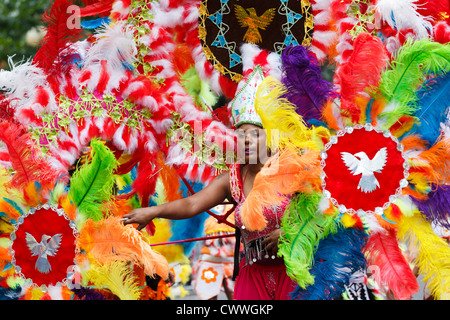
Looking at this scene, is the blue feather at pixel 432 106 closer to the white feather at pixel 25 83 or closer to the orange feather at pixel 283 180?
the orange feather at pixel 283 180

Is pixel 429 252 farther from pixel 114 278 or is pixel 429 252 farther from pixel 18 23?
pixel 18 23

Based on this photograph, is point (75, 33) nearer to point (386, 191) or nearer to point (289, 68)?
point (289, 68)

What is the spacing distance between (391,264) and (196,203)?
44.5 inches

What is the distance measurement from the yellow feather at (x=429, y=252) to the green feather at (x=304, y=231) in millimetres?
352

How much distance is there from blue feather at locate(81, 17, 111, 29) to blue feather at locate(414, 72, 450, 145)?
1895 mm

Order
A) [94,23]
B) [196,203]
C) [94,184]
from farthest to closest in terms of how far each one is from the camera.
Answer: [94,23]
[196,203]
[94,184]

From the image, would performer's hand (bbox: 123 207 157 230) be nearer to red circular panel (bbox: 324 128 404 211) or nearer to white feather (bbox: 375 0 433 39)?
red circular panel (bbox: 324 128 404 211)

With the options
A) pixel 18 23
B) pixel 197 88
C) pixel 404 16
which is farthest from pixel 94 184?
pixel 18 23

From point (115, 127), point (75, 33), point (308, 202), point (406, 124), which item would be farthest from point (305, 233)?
point (75, 33)

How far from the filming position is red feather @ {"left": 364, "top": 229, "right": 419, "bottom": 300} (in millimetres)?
2984

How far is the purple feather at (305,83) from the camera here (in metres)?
3.13

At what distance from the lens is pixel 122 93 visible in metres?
3.68

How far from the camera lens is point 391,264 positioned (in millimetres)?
3021

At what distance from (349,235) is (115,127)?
144 cm
